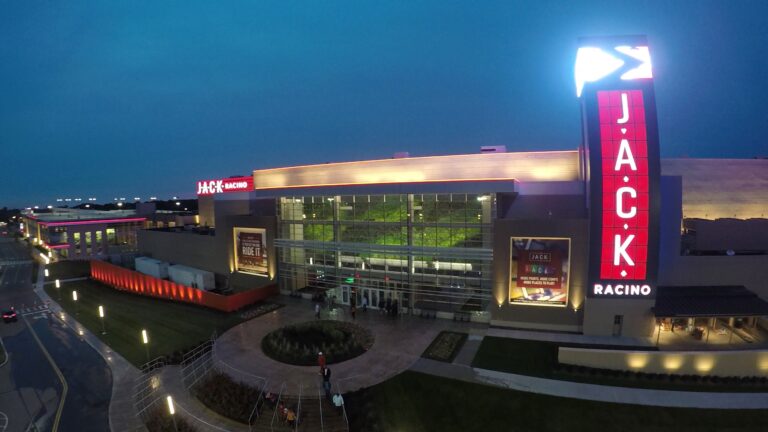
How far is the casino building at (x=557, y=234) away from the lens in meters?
25.6

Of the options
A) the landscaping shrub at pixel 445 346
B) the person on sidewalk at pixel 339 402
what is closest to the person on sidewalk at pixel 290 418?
the person on sidewalk at pixel 339 402

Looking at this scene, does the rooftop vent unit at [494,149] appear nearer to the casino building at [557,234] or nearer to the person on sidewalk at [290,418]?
the casino building at [557,234]

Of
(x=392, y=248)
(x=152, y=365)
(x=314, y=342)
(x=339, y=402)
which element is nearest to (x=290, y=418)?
(x=339, y=402)

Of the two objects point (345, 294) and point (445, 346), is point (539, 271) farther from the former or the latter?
point (345, 294)

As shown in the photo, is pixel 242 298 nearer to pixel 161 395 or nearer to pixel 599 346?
pixel 161 395

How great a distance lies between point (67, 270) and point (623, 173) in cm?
7806

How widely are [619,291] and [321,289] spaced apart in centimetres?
2707

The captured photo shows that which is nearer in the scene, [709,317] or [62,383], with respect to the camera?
[62,383]

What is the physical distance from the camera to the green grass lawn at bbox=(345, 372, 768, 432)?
16906 mm

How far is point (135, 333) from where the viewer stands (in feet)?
98.9

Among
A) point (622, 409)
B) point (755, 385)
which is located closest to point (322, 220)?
point (622, 409)

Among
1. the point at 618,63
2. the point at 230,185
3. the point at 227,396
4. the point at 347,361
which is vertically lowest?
the point at 347,361

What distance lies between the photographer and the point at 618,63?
1039 inches

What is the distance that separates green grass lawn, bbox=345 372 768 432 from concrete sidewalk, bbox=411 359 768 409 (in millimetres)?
505
